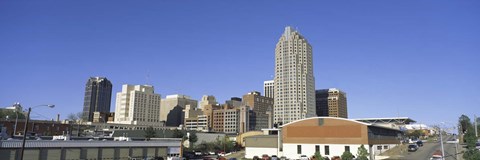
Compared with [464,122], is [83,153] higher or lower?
A: lower

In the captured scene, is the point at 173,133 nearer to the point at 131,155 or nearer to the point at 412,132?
the point at 131,155

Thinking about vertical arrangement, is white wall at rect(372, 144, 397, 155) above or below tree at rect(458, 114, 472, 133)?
below

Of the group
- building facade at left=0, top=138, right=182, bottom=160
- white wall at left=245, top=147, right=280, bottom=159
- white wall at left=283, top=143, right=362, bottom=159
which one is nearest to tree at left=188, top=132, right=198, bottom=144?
white wall at left=245, top=147, right=280, bottom=159

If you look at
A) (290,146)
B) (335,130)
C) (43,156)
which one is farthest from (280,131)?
(43,156)

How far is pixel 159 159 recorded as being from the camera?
75.9 metres

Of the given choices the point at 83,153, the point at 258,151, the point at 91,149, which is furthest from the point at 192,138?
the point at 83,153

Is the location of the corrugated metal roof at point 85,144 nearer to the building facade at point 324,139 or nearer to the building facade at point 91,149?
the building facade at point 91,149

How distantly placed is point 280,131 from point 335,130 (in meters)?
16.8

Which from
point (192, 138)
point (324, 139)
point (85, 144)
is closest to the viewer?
point (85, 144)

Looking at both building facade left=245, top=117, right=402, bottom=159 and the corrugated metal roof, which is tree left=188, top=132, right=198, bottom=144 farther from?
the corrugated metal roof

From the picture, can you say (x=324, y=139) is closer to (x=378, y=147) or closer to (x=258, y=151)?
(x=378, y=147)

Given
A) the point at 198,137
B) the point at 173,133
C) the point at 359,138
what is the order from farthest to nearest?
the point at 198,137 < the point at 173,133 < the point at 359,138

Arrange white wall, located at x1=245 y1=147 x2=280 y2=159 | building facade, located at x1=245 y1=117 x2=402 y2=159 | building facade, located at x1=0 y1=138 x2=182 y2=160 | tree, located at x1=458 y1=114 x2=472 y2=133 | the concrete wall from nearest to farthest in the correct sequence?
the concrete wall, building facade, located at x1=0 y1=138 x2=182 y2=160, building facade, located at x1=245 y1=117 x2=402 y2=159, white wall, located at x1=245 y1=147 x2=280 y2=159, tree, located at x1=458 y1=114 x2=472 y2=133

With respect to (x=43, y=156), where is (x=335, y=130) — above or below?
above
